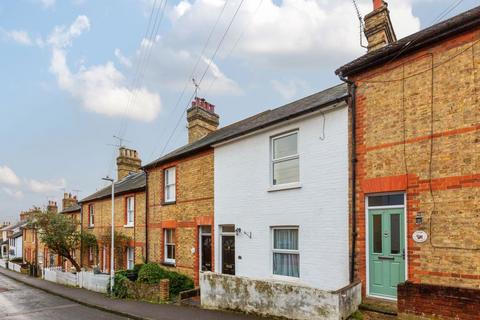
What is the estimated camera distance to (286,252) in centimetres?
1099

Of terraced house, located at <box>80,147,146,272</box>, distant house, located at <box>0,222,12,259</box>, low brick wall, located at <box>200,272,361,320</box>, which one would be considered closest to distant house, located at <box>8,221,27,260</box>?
distant house, located at <box>0,222,12,259</box>

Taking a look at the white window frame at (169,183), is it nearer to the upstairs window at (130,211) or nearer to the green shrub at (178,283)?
the green shrub at (178,283)

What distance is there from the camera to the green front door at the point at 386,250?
823 centimetres

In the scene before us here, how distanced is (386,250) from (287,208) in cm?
316

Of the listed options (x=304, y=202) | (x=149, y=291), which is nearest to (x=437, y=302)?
(x=304, y=202)

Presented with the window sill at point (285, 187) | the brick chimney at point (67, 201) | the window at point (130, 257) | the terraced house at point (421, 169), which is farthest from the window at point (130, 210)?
the brick chimney at point (67, 201)

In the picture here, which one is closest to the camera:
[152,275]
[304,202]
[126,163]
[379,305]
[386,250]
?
[379,305]

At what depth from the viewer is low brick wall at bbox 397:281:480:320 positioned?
654 centimetres

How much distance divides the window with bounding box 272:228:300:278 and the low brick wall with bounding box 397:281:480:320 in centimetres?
364

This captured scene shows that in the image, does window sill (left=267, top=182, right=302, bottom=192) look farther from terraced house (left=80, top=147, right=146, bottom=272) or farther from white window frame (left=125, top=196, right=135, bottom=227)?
white window frame (left=125, top=196, right=135, bottom=227)

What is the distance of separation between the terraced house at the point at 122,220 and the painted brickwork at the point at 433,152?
534 inches

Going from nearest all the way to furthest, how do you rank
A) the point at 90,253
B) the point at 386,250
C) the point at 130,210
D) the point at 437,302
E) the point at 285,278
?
the point at 437,302 → the point at 386,250 → the point at 285,278 → the point at 130,210 → the point at 90,253

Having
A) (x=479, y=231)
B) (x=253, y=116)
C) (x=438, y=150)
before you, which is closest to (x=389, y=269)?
(x=479, y=231)

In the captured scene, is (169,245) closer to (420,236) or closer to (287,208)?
(287,208)
